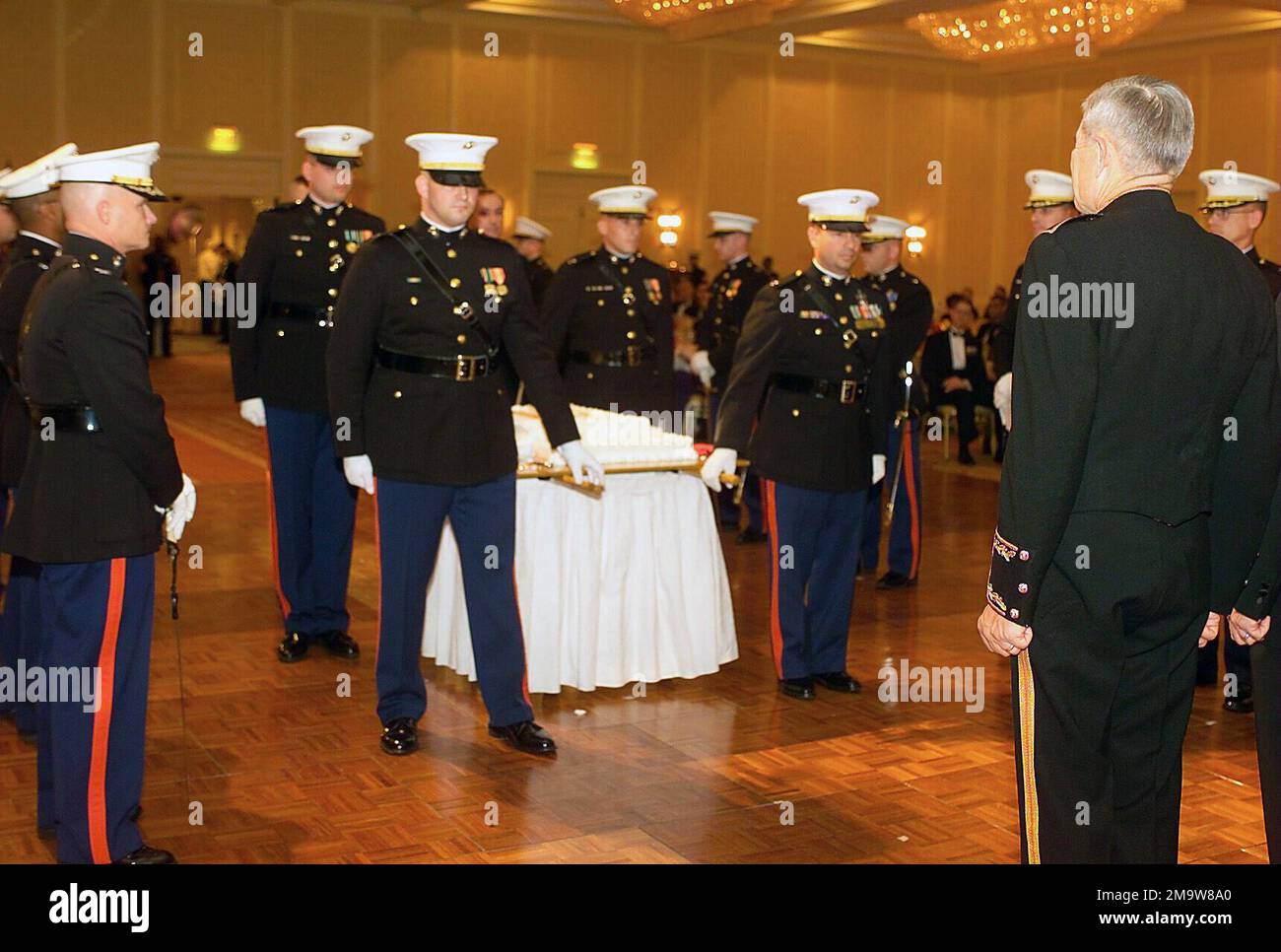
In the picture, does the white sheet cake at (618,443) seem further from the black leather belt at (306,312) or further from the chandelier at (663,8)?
the chandelier at (663,8)

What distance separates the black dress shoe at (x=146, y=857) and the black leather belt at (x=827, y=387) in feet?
8.56

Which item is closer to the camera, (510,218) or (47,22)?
(47,22)

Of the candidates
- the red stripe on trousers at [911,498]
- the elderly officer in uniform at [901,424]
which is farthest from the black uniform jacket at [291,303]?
the red stripe on trousers at [911,498]

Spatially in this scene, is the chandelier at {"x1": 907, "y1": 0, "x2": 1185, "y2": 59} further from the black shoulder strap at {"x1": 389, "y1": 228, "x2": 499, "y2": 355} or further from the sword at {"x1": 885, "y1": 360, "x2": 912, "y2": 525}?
the black shoulder strap at {"x1": 389, "y1": 228, "x2": 499, "y2": 355}

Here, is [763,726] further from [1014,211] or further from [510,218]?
[1014,211]

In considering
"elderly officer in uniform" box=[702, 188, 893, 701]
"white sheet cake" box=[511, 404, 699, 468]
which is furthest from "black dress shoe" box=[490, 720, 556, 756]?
"elderly officer in uniform" box=[702, 188, 893, 701]

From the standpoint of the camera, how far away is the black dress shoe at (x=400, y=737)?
172 inches

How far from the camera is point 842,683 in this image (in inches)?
203

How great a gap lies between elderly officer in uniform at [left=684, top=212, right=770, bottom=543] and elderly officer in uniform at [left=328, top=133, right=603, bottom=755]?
3598 mm

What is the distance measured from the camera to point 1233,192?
532 cm

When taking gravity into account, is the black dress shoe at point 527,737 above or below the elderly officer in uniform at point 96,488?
below

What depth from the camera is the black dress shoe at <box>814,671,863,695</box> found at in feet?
16.9
